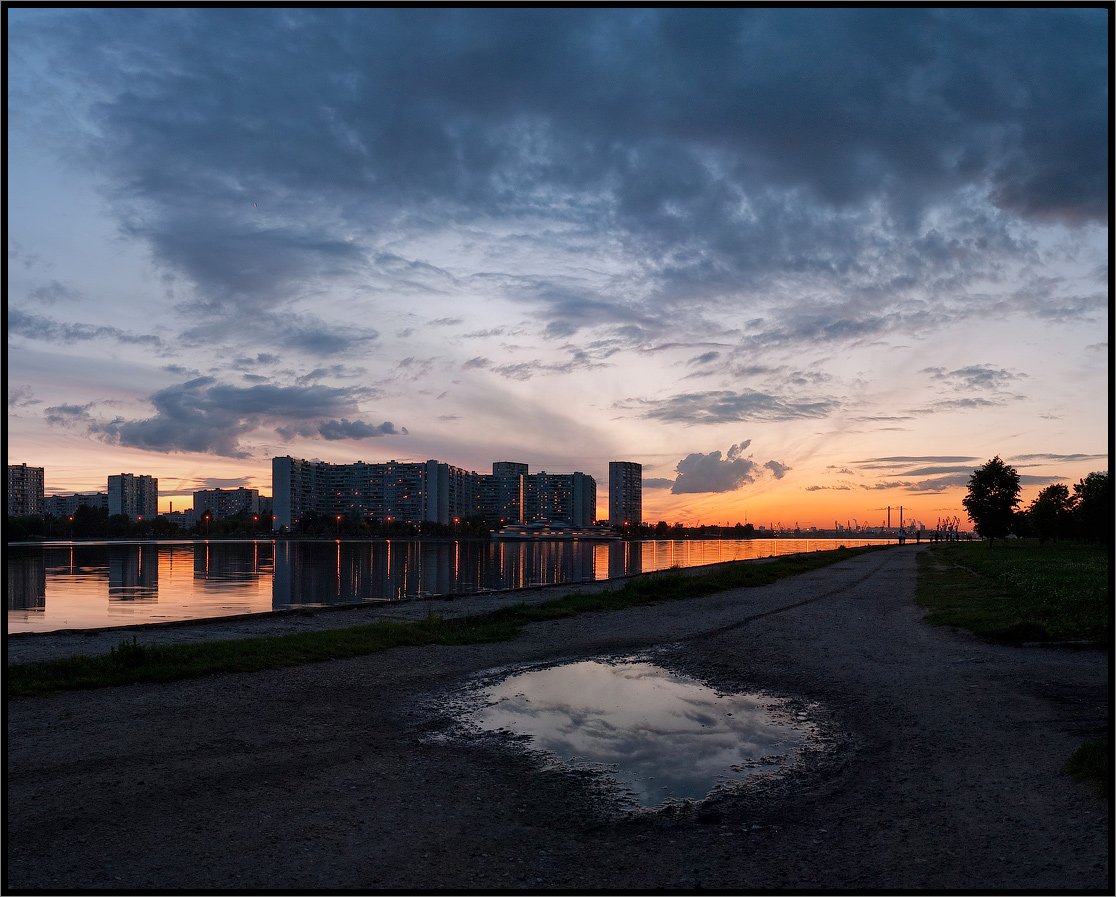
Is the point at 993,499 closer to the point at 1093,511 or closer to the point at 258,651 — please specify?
the point at 1093,511

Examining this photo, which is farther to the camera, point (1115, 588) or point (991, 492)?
point (991, 492)

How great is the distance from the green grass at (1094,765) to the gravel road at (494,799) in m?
0.19

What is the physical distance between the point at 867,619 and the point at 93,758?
1996 centimetres

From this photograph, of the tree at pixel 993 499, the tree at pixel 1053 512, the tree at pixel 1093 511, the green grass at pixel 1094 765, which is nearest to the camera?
the green grass at pixel 1094 765

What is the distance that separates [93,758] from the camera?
30.6 ft

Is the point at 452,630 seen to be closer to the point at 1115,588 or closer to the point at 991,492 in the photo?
the point at 1115,588

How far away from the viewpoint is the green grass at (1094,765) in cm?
784

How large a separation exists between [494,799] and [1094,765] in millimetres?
6262

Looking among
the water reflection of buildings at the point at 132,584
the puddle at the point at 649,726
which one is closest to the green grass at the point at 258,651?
the puddle at the point at 649,726

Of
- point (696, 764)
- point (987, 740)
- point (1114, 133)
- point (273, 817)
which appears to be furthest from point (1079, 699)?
point (273, 817)

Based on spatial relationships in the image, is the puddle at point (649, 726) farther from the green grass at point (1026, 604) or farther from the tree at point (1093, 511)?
the tree at point (1093, 511)

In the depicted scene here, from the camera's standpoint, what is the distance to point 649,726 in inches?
456

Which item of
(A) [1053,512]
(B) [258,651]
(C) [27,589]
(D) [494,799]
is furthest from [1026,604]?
(A) [1053,512]

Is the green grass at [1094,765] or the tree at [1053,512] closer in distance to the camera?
the green grass at [1094,765]
